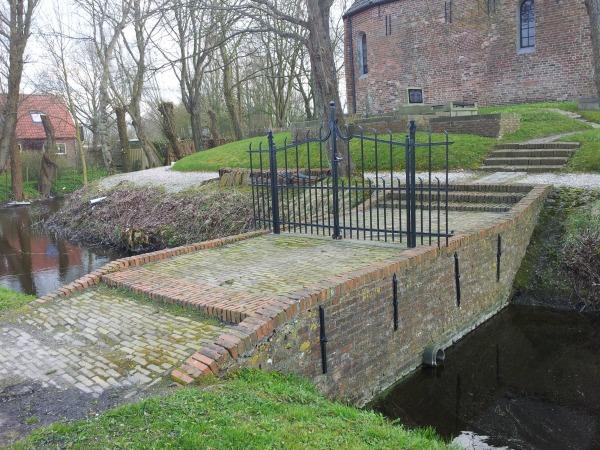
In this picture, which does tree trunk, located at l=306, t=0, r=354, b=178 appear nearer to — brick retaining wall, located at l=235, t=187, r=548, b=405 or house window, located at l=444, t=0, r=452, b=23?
brick retaining wall, located at l=235, t=187, r=548, b=405

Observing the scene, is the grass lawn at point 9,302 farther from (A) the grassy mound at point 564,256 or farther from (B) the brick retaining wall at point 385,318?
(A) the grassy mound at point 564,256

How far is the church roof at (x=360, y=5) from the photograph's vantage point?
25906 millimetres

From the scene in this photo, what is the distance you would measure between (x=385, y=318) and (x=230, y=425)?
3121 mm

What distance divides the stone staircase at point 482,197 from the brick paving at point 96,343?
582 centimetres

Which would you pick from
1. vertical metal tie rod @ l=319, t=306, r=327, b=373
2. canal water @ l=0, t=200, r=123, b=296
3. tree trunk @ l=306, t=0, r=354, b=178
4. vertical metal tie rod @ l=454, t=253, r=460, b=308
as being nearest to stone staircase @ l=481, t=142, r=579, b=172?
tree trunk @ l=306, t=0, r=354, b=178

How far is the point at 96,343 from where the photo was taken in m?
5.23

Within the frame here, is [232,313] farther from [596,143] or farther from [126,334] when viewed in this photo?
[596,143]

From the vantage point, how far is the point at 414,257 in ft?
22.1

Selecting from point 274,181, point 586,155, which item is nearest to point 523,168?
point 586,155

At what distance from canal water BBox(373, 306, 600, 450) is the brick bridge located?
32cm

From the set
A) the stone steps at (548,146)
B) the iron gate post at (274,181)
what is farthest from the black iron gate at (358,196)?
the stone steps at (548,146)

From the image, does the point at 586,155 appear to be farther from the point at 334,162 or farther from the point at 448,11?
the point at 448,11

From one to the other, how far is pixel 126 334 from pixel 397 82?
23.5m

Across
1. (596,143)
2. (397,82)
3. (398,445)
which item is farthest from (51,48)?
(398,445)
